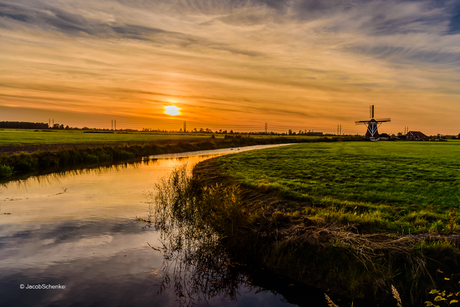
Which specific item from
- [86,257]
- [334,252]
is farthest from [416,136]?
[86,257]

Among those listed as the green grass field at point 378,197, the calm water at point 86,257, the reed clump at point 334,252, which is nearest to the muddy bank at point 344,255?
the reed clump at point 334,252

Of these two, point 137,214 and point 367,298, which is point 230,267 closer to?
point 367,298

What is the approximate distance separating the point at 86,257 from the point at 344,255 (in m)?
8.68

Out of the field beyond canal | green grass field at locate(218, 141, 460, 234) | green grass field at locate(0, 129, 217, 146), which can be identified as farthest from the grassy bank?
the field beyond canal

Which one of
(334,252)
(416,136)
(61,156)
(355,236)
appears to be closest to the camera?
(334,252)

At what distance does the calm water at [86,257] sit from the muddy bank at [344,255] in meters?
0.76

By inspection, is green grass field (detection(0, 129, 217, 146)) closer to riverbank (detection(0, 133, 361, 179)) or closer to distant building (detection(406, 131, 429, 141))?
riverbank (detection(0, 133, 361, 179))

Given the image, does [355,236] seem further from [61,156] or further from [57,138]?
[57,138]

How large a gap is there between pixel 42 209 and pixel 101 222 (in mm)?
4896

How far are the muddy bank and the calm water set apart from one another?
30.1 inches

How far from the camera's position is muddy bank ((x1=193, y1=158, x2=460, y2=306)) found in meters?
7.04

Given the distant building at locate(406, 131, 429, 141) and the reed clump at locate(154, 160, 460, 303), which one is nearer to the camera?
the reed clump at locate(154, 160, 460, 303)

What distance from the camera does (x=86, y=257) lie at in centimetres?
985

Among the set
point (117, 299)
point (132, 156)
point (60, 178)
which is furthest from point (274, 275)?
→ point (132, 156)
